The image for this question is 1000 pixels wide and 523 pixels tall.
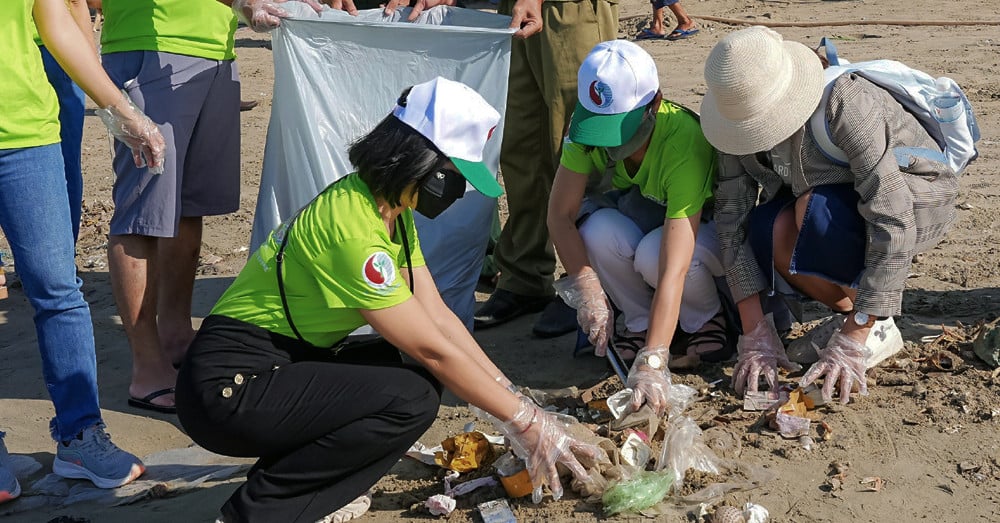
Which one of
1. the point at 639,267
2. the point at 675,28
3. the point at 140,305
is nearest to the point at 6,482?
the point at 140,305

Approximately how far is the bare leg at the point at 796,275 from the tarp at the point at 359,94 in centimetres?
107

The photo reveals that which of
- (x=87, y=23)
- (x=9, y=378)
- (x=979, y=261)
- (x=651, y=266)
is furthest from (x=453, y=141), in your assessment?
(x=979, y=261)

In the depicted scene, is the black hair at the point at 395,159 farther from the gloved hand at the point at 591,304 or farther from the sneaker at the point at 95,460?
the sneaker at the point at 95,460

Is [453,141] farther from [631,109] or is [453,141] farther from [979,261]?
[979,261]

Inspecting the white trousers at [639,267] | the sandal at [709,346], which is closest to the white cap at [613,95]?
the white trousers at [639,267]

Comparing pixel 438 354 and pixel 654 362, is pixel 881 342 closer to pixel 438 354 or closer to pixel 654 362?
pixel 654 362

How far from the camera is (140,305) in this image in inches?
143

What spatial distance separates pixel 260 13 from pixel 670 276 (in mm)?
1693

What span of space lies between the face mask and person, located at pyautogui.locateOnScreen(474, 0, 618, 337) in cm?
66

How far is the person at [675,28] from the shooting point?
9516mm

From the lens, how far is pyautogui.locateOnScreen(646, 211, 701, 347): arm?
322 cm

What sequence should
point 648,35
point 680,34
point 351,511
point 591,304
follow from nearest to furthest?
point 351,511
point 591,304
point 680,34
point 648,35

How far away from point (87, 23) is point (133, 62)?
464 mm

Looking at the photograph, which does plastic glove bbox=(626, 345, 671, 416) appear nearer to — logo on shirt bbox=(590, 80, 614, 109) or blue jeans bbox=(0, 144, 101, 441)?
logo on shirt bbox=(590, 80, 614, 109)
